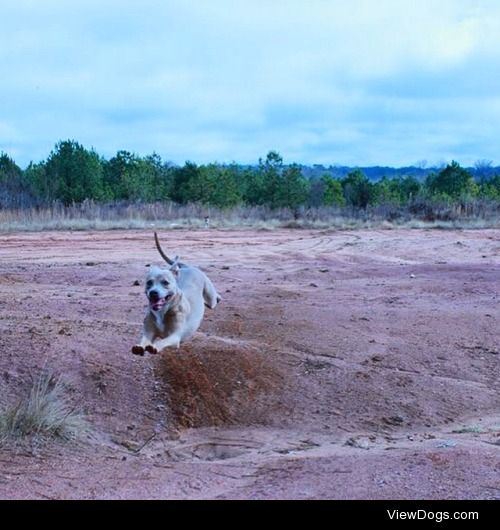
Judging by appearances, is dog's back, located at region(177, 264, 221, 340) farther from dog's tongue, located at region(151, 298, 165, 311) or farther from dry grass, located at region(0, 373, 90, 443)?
dry grass, located at region(0, 373, 90, 443)

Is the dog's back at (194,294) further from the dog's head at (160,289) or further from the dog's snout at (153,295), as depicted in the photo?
the dog's snout at (153,295)

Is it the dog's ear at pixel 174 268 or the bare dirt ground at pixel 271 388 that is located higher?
the dog's ear at pixel 174 268

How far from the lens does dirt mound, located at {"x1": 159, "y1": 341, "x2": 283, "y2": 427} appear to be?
9797 millimetres

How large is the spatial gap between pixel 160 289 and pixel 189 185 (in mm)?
38309

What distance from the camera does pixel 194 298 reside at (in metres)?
9.88

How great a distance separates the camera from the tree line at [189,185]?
43188 millimetres

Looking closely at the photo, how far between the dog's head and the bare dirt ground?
135 centimetres

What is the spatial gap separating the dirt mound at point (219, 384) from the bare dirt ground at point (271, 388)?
0.07 feet

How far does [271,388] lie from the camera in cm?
1039

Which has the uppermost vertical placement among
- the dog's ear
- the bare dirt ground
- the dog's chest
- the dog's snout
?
the dog's ear

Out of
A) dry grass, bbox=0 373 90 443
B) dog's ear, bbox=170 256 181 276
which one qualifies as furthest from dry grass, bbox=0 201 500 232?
dry grass, bbox=0 373 90 443

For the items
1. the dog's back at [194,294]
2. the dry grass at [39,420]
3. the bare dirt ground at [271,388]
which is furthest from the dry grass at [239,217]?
the dry grass at [39,420]

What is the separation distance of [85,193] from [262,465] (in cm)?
3697
